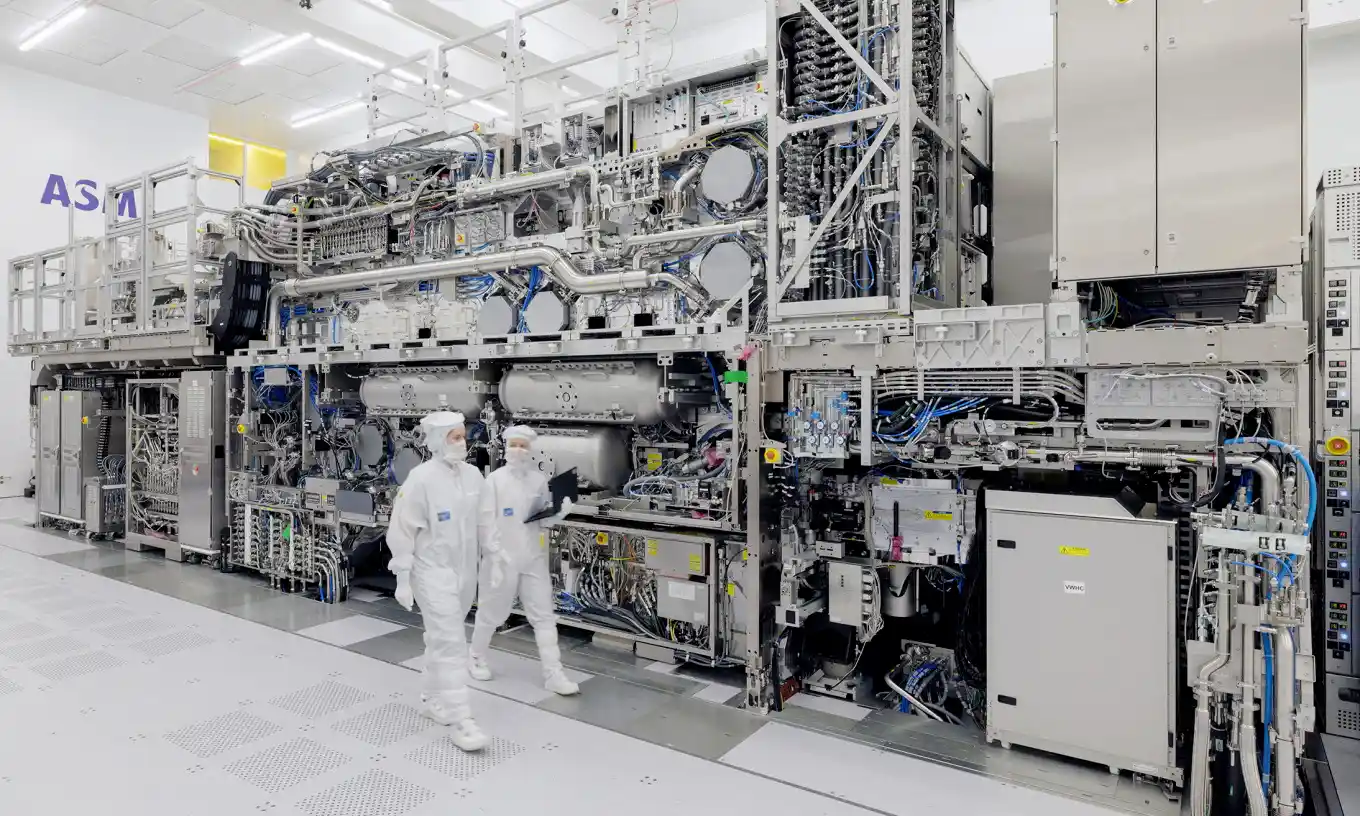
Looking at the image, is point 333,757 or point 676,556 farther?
point 676,556

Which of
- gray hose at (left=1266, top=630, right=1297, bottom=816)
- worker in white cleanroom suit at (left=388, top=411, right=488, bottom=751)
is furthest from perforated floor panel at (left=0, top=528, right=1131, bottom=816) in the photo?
gray hose at (left=1266, top=630, right=1297, bottom=816)

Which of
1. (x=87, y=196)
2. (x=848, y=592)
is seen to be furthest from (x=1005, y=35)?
(x=87, y=196)

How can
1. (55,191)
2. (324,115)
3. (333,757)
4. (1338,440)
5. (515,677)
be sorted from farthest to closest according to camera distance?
1. (324,115)
2. (55,191)
3. (515,677)
4. (1338,440)
5. (333,757)

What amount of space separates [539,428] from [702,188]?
2.16 m

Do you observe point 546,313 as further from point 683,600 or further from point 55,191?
point 55,191

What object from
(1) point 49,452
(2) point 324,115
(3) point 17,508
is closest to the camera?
(1) point 49,452

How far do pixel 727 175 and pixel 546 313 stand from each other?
1.89 metres

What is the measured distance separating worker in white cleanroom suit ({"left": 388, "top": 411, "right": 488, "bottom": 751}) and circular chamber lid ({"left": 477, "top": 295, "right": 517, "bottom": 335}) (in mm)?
2280

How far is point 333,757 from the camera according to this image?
402cm

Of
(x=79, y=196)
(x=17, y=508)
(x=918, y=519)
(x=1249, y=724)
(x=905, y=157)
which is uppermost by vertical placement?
(x=79, y=196)

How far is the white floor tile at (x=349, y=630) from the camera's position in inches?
234

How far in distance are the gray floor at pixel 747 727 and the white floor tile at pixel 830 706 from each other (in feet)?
0.04

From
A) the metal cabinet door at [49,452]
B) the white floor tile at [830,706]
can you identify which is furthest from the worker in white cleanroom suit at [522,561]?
the metal cabinet door at [49,452]

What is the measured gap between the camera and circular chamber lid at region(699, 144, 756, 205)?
5.38 meters
